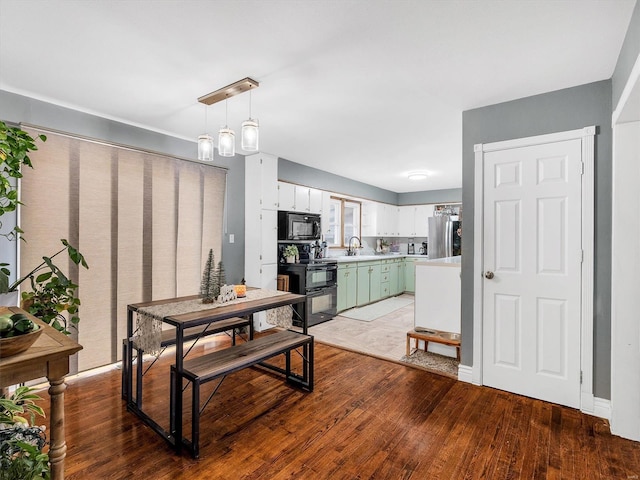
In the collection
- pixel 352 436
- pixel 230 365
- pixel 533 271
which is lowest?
pixel 352 436

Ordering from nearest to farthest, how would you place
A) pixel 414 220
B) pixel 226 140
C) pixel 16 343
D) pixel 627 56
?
pixel 16 343
pixel 627 56
pixel 226 140
pixel 414 220

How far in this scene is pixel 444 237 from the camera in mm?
4480

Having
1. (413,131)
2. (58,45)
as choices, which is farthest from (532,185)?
(58,45)

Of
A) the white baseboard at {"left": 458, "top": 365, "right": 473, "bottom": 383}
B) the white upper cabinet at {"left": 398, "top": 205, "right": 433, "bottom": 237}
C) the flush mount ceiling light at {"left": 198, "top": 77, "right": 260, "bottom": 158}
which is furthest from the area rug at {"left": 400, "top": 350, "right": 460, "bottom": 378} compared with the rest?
the white upper cabinet at {"left": 398, "top": 205, "right": 433, "bottom": 237}

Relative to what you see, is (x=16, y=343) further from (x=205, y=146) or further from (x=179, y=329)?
(x=205, y=146)

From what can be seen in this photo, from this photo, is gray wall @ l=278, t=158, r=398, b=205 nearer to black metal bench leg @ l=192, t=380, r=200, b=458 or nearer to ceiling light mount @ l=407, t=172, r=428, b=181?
ceiling light mount @ l=407, t=172, r=428, b=181

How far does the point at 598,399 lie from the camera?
7.71ft

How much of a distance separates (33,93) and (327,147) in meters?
2.85

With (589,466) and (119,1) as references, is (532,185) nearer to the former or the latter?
(589,466)

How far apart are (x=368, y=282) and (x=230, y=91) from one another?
14.3ft

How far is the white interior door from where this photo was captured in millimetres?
2457

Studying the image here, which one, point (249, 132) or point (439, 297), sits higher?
point (249, 132)

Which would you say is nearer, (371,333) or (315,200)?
(371,333)

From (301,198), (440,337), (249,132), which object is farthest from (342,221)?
(249,132)
